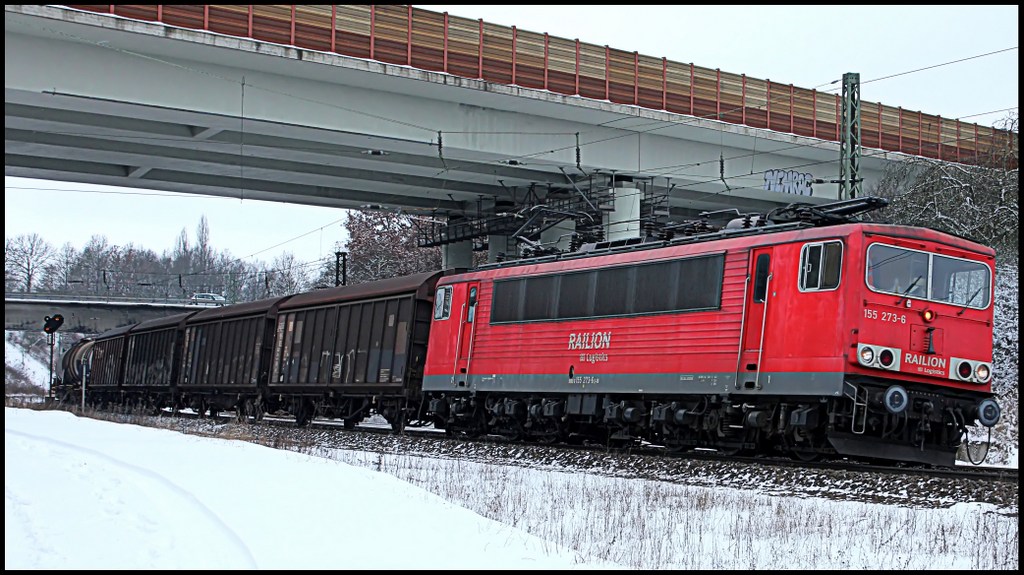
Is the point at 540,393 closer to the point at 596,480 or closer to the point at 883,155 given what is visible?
the point at 596,480

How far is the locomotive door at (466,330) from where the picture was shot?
2289 cm

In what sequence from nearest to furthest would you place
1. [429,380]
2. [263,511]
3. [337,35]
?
[263,511]
[429,380]
[337,35]

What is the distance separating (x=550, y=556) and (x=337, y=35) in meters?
20.5

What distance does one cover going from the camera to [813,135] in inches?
1385

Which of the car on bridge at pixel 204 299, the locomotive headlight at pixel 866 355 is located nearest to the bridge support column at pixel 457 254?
the locomotive headlight at pixel 866 355

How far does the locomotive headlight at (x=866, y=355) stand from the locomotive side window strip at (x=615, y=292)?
2714 millimetres

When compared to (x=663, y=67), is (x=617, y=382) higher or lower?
Result: lower

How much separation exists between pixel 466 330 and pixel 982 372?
10.6 meters

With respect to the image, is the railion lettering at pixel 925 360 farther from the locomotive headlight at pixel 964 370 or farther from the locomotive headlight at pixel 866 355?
the locomotive headlight at pixel 866 355

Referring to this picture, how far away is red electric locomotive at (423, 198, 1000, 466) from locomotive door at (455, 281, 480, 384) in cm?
203

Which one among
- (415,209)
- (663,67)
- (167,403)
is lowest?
(167,403)

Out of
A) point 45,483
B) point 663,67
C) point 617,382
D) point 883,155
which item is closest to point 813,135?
point 883,155

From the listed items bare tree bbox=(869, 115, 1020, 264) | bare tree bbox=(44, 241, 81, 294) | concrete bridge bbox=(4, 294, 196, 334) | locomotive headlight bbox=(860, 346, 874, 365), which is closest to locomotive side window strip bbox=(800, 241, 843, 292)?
locomotive headlight bbox=(860, 346, 874, 365)

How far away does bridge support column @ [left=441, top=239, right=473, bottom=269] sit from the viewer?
150ft
